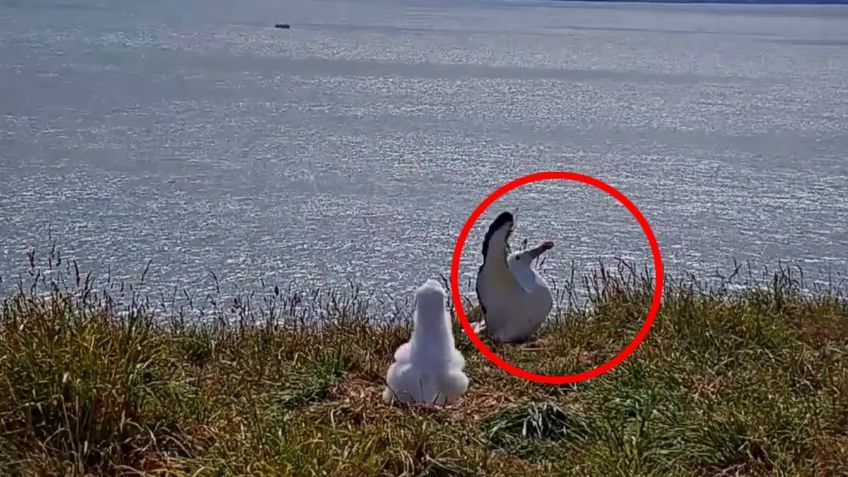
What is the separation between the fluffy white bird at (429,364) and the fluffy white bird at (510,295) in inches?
47.5

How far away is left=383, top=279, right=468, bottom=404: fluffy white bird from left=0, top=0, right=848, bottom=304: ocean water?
12.9 feet

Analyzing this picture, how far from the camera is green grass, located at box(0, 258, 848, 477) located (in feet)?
11.6

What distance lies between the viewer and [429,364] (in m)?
4.40

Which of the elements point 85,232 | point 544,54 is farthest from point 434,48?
point 85,232

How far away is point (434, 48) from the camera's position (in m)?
31.8

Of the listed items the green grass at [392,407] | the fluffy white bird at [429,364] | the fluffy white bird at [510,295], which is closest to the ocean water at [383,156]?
the fluffy white bird at [510,295]

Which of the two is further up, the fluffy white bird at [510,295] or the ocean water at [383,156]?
the fluffy white bird at [510,295]

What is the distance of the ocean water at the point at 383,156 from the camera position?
31.4 feet

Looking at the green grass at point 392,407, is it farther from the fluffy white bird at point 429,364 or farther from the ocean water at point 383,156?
the ocean water at point 383,156

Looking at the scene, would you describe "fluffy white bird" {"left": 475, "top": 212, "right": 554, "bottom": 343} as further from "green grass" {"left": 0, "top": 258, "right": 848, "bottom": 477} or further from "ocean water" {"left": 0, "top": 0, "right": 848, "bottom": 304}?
"ocean water" {"left": 0, "top": 0, "right": 848, "bottom": 304}

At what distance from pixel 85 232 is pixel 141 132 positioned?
5264 mm

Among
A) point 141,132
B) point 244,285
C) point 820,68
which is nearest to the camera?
point 244,285

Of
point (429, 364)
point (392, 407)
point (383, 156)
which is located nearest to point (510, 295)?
point (429, 364)

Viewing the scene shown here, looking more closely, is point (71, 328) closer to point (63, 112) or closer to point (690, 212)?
point (690, 212)
